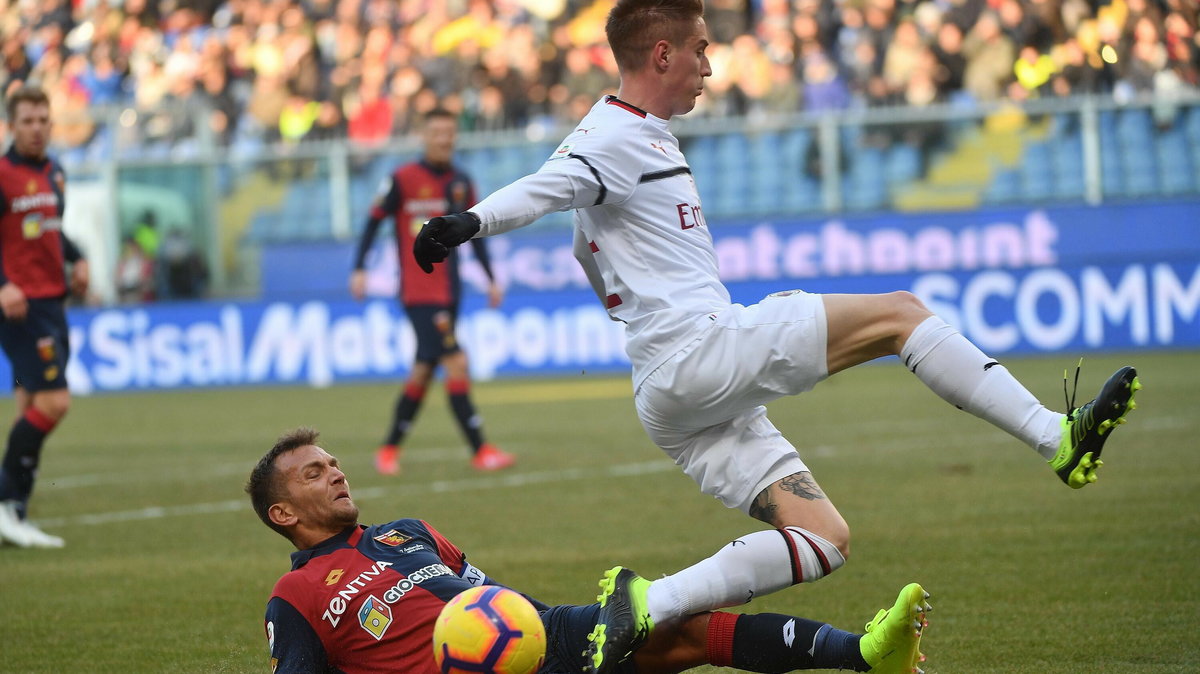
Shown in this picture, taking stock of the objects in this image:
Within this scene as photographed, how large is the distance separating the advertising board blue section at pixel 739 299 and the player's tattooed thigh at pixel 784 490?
42.6 feet

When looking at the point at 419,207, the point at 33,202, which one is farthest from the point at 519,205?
the point at 419,207

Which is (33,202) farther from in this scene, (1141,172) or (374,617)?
(1141,172)

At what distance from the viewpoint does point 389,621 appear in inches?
179

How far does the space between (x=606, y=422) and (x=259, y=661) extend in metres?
8.50

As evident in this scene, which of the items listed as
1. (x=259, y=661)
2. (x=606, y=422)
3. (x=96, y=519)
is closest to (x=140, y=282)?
(x=606, y=422)

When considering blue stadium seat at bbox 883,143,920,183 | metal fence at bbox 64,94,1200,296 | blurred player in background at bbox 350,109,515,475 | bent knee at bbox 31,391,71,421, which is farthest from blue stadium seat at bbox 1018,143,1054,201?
bent knee at bbox 31,391,71,421

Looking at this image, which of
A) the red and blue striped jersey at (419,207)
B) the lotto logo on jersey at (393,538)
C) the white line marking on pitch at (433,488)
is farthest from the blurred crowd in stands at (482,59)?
the lotto logo on jersey at (393,538)

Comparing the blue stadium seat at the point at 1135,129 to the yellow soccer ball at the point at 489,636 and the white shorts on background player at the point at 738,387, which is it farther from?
the yellow soccer ball at the point at 489,636

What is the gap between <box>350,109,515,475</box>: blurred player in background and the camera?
442 inches

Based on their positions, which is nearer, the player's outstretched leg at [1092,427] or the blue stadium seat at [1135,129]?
the player's outstretched leg at [1092,427]

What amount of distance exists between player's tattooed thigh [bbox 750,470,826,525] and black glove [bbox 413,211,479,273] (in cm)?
117

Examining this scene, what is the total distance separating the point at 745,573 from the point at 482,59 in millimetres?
17944

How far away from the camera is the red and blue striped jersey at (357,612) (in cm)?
448

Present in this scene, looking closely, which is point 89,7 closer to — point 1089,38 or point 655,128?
point 1089,38
